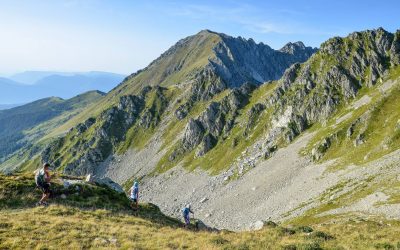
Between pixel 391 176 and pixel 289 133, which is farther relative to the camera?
pixel 289 133

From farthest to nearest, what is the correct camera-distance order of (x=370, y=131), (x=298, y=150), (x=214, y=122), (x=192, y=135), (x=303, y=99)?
(x=192, y=135)
(x=214, y=122)
(x=303, y=99)
(x=298, y=150)
(x=370, y=131)

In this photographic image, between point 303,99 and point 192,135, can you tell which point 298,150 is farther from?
point 192,135

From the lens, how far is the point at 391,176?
79.2 metres

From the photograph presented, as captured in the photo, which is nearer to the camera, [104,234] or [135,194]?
[104,234]

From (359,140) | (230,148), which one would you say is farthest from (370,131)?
(230,148)

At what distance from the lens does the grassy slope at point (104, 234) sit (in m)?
23.0

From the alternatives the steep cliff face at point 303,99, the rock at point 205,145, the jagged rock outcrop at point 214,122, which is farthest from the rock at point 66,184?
the jagged rock outcrop at point 214,122

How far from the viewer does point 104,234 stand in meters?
25.2

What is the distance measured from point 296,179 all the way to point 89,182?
77.2 m

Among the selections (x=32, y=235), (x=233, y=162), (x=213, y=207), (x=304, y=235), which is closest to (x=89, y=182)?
(x=32, y=235)

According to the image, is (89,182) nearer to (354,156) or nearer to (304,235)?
(304,235)

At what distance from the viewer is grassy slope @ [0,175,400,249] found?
75.4 feet

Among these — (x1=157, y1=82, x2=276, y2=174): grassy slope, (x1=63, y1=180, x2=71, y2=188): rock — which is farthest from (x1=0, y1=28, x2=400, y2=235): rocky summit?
(x1=63, y1=180, x2=71, y2=188): rock

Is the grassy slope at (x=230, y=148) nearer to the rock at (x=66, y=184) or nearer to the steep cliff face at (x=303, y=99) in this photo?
the steep cliff face at (x=303, y=99)
